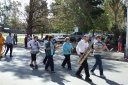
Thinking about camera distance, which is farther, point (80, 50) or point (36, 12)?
point (36, 12)

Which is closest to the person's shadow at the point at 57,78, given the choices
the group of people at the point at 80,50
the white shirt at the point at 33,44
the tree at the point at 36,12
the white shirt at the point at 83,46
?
the group of people at the point at 80,50

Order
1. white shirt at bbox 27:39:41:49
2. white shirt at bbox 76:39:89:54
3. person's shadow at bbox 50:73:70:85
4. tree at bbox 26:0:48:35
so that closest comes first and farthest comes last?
person's shadow at bbox 50:73:70:85 < white shirt at bbox 76:39:89:54 < white shirt at bbox 27:39:41:49 < tree at bbox 26:0:48:35

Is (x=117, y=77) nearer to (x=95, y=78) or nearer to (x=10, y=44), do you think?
(x=95, y=78)

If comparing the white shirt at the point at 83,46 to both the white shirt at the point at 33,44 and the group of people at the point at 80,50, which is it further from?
the white shirt at the point at 33,44

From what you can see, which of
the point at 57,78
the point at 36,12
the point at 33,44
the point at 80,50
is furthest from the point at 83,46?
the point at 36,12

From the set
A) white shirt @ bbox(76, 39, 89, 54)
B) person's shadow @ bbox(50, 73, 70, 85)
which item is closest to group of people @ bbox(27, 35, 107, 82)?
white shirt @ bbox(76, 39, 89, 54)

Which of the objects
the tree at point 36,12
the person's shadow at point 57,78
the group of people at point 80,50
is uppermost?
the tree at point 36,12

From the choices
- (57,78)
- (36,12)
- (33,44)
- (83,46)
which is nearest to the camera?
(83,46)

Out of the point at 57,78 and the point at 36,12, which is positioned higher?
the point at 36,12

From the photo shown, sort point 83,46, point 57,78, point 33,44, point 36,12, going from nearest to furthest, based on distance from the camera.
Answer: point 83,46 < point 57,78 < point 33,44 < point 36,12

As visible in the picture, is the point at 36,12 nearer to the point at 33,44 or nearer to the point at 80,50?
the point at 33,44

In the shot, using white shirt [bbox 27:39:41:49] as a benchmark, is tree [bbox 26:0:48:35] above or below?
above

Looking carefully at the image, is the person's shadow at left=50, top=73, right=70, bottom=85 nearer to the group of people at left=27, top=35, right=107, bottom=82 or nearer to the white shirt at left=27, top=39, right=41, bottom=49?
the group of people at left=27, top=35, right=107, bottom=82

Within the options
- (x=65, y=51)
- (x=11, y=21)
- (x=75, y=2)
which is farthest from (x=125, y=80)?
(x=11, y=21)
